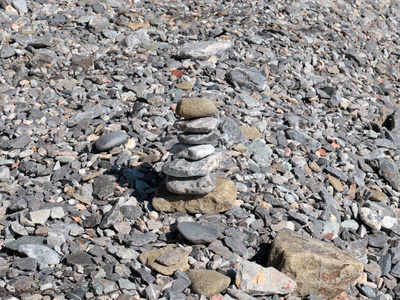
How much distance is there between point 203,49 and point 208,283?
244 inches

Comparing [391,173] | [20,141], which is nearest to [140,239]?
[20,141]

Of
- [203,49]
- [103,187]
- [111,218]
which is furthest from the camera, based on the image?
[203,49]

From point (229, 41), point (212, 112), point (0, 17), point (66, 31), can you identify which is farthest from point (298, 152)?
point (0, 17)

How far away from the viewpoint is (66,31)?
36.3 feet

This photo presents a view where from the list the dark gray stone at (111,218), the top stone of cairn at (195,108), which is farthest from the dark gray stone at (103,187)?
the top stone of cairn at (195,108)

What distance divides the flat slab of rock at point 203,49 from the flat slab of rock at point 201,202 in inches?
175

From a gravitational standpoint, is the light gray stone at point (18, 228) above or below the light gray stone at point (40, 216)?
below

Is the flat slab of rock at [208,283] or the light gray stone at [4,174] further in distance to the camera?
the light gray stone at [4,174]

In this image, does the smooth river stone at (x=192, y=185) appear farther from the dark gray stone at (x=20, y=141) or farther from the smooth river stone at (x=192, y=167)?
the dark gray stone at (x=20, y=141)

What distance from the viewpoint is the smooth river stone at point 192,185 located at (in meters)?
6.32

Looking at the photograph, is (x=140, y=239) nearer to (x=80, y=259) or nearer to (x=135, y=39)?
(x=80, y=259)

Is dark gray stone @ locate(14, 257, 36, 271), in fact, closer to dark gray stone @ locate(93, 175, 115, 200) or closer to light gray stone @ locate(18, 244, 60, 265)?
light gray stone @ locate(18, 244, 60, 265)

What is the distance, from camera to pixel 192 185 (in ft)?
20.9

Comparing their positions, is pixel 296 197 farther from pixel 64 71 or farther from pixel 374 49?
pixel 374 49
